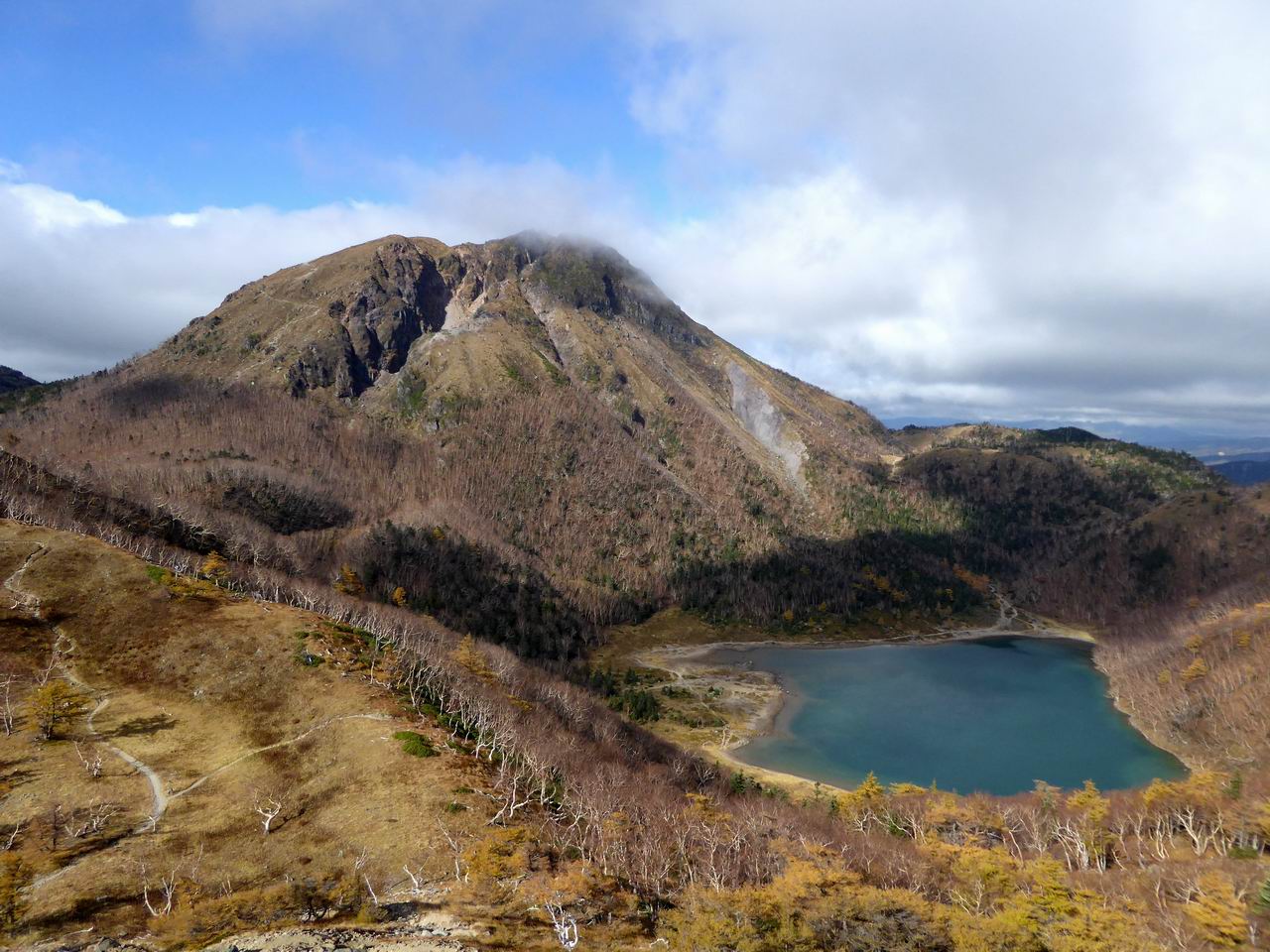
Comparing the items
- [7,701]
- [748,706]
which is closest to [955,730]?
[748,706]

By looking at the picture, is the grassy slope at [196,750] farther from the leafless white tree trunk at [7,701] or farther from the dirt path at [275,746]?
the leafless white tree trunk at [7,701]

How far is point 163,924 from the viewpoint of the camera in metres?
36.0

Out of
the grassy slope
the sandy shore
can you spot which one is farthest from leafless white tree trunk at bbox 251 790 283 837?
the sandy shore

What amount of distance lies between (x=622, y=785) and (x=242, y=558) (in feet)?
356

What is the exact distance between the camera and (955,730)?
148 m

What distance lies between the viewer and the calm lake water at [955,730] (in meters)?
126

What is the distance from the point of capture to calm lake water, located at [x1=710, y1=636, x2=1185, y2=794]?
414ft

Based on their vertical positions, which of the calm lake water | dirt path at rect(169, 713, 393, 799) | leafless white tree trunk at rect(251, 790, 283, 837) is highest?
dirt path at rect(169, 713, 393, 799)

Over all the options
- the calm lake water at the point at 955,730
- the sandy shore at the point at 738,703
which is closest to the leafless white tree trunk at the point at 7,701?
the sandy shore at the point at 738,703

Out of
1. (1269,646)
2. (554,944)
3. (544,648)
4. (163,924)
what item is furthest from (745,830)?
(1269,646)

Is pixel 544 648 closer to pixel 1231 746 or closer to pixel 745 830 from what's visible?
pixel 745 830

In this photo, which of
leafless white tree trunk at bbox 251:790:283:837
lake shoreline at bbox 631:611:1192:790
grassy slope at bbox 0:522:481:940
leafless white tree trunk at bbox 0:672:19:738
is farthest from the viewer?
lake shoreline at bbox 631:611:1192:790

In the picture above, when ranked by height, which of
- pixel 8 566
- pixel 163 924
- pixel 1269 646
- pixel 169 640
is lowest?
pixel 1269 646

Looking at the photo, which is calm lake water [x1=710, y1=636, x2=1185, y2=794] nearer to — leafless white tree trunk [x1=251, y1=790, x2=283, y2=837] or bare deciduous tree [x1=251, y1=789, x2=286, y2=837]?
bare deciduous tree [x1=251, y1=789, x2=286, y2=837]
